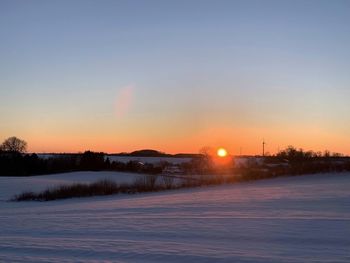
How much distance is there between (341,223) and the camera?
1650 centimetres

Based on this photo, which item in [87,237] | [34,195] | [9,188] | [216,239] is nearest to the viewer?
[216,239]

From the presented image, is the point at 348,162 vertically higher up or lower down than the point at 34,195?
higher up

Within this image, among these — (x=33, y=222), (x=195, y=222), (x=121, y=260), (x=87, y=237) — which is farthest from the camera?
(x=33, y=222)

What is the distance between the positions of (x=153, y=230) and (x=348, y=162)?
41.2 metres

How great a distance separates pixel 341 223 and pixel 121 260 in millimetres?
8074

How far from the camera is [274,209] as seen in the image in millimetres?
21859

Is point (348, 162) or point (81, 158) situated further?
point (81, 158)

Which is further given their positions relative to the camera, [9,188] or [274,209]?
[9,188]

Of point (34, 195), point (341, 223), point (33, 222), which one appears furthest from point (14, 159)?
point (341, 223)

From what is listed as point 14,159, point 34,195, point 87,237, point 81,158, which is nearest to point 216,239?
point 87,237

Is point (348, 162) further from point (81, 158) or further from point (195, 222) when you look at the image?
point (81, 158)

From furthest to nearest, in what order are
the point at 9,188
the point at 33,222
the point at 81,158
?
the point at 81,158 < the point at 9,188 < the point at 33,222

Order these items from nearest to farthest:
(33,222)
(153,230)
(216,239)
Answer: (216,239)
(153,230)
(33,222)

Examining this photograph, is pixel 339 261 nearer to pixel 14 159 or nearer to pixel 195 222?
pixel 195 222
